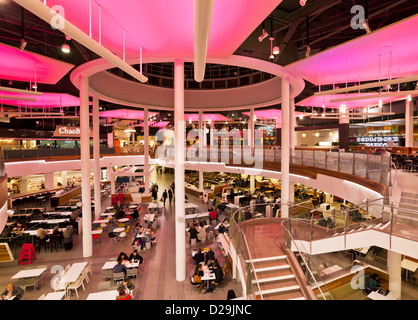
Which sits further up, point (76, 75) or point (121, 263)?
point (76, 75)

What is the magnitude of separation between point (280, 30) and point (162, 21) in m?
7.69

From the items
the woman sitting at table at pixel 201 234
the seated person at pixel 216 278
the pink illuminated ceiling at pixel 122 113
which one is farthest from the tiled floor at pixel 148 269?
the pink illuminated ceiling at pixel 122 113

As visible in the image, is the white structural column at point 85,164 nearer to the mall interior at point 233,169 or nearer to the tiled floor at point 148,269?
the mall interior at point 233,169

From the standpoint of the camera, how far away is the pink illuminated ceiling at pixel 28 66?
22.4 ft

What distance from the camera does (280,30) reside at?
36.2 feet

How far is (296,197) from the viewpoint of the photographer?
20672 millimetres

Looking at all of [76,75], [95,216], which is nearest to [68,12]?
[76,75]

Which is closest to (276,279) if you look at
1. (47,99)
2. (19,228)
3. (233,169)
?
(233,169)

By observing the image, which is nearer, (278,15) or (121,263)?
(121,263)

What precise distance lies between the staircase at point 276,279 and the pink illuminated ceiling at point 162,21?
20.1 feet

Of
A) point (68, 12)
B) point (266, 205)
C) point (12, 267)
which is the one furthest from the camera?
point (266, 205)
